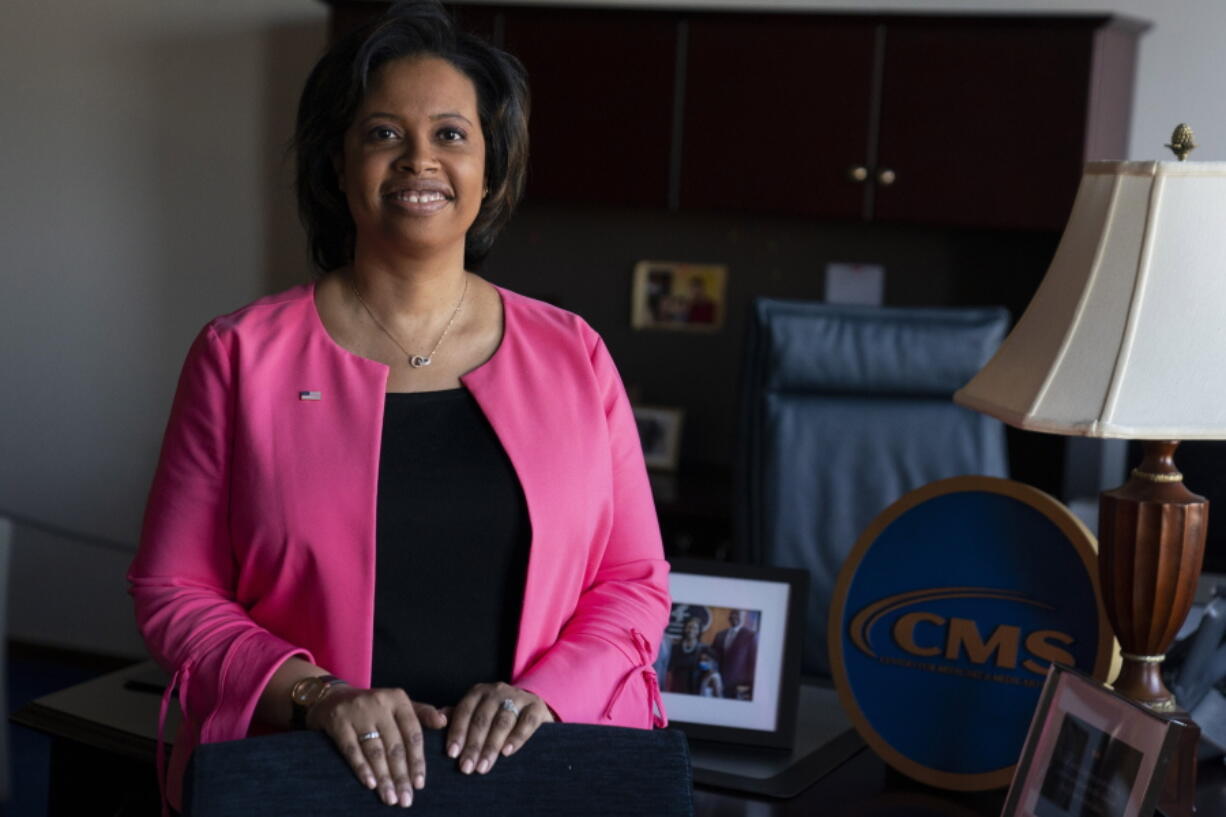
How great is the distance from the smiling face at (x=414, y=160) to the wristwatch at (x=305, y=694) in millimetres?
480

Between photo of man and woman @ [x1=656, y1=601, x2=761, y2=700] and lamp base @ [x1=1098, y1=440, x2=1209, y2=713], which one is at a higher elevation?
lamp base @ [x1=1098, y1=440, x2=1209, y2=713]

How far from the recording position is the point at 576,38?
3.69 m

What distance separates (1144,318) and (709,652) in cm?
71

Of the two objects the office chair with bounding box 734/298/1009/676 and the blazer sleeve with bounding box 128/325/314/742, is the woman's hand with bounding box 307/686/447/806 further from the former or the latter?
the office chair with bounding box 734/298/1009/676

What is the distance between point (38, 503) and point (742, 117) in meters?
2.76

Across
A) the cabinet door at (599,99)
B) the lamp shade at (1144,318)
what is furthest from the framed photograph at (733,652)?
the cabinet door at (599,99)

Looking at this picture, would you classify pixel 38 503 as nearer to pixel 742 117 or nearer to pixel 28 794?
pixel 28 794

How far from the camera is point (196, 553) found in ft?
4.99

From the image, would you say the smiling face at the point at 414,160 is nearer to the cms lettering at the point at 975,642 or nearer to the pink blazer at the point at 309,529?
the pink blazer at the point at 309,529

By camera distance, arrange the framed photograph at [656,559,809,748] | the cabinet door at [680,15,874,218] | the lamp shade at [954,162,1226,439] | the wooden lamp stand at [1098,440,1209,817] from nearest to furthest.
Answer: the lamp shade at [954,162,1226,439] → the wooden lamp stand at [1098,440,1209,817] → the framed photograph at [656,559,809,748] → the cabinet door at [680,15,874,218]

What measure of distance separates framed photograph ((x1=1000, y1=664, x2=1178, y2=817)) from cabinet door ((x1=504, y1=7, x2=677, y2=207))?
94.5 inches

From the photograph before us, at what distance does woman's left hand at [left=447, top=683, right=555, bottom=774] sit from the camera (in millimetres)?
1367

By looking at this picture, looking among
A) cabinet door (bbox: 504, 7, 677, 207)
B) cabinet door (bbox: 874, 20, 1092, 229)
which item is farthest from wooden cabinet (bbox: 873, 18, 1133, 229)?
cabinet door (bbox: 504, 7, 677, 207)

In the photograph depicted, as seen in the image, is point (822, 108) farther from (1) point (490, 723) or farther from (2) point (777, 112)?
(1) point (490, 723)
